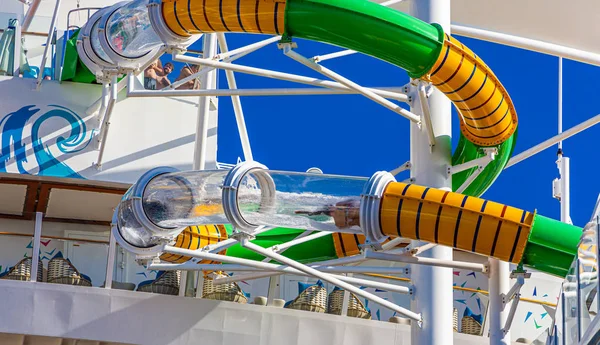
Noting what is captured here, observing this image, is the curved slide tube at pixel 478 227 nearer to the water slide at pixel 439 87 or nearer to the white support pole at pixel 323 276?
the water slide at pixel 439 87

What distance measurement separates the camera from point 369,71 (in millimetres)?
40031

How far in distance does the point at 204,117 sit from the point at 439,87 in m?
4.28

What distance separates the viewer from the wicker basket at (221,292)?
16.9 metres

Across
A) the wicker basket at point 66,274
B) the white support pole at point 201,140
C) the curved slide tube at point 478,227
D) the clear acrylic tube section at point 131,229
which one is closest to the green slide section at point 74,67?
the white support pole at point 201,140

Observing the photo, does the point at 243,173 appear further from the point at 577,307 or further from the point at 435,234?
the point at 577,307

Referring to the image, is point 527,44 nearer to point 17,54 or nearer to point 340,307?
point 340,307

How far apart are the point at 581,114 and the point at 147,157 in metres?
30.0

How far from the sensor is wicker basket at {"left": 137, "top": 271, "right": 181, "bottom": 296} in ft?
55.1

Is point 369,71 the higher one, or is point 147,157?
point 369,71

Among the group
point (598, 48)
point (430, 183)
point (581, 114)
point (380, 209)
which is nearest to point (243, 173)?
point (380, 209)

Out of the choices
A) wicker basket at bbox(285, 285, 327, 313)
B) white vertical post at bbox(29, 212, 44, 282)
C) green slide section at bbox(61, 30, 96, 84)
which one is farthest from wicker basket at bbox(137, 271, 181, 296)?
green slide section at bbox(61, 30, 96, 84)

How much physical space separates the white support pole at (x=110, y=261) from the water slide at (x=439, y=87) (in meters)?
2.43

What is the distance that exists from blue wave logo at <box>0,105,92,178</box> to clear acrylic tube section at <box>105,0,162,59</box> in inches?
114

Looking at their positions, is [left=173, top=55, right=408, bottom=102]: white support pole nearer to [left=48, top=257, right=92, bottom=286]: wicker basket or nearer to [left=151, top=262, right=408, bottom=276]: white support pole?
[left=151, top=262, right=408, bottom=276]: white support pole
